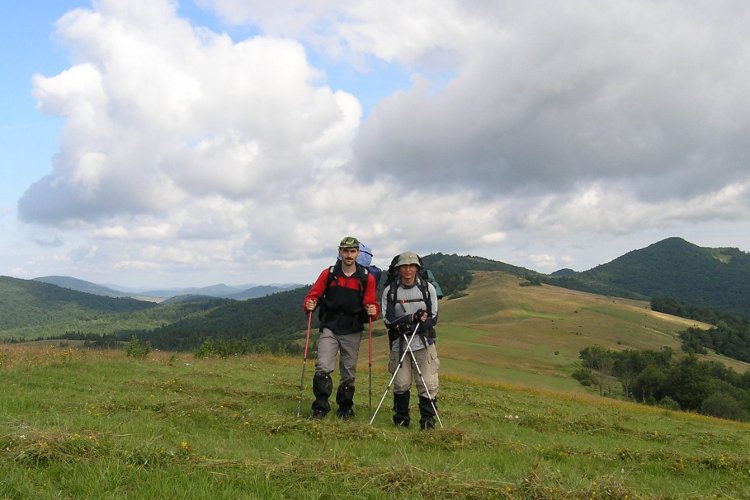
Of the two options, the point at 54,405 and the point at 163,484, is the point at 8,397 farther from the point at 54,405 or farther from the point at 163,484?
the point at 163,484

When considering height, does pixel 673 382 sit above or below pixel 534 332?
below

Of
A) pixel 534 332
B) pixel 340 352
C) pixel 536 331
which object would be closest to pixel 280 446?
pixel 340 352

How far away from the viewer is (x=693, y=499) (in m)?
5.61

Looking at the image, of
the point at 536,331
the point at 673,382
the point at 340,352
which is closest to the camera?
the point at 340,352

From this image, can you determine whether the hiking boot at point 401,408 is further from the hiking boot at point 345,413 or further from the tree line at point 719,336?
the tree line at point 719,336

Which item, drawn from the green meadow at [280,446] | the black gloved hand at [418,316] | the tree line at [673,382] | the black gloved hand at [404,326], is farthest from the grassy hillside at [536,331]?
the black gloved hand at [418,316]

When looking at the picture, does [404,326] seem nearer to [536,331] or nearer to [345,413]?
[345,413]

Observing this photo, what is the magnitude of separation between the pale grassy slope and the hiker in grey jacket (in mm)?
42190

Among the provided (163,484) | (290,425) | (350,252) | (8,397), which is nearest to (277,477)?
(163,484)

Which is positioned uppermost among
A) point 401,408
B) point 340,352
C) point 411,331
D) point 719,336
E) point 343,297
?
point 343,297

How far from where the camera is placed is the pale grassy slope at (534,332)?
214 ft

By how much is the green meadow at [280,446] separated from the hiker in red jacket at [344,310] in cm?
67

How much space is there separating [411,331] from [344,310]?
1.44m

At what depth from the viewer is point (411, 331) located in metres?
9.84
